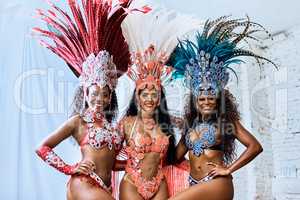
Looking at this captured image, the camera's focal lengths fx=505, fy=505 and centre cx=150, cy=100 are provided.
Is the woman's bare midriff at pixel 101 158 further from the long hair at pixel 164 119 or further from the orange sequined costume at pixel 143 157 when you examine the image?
the long hair at pixel 164 119

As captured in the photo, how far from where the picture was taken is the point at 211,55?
6.57 feet

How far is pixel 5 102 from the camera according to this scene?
2.10 meters

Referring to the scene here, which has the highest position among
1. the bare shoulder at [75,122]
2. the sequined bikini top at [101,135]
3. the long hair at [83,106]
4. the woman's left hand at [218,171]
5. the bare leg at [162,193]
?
the long hair at [83,106]

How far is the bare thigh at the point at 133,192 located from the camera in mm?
1902

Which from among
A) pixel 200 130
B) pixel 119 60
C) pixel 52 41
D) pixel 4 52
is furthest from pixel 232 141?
pixel 4 52

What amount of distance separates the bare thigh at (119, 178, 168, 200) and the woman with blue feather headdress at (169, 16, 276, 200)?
0.05m

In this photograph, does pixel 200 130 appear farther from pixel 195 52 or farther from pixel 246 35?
pixel 246 35

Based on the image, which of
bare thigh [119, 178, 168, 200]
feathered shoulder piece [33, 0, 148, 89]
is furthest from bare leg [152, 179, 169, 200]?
feathered shoulder piece [33, 0, 148, 89]

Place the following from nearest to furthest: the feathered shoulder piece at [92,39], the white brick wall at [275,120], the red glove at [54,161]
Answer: the red glove at [54,161] < the feathered shoulder piece at [92,39] < the white brick wall at [275,120]

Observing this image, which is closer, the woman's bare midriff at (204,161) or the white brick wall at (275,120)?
the woman's bare midriff at (204,161)

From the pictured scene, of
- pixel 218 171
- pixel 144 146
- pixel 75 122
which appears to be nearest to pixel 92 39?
pixel 75 122

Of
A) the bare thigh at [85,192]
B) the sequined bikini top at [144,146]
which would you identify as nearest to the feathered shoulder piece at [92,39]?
the sequined bikini top at [144,146]

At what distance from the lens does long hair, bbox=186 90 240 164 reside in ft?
6.50

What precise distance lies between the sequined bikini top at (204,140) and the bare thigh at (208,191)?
0.39 feet
